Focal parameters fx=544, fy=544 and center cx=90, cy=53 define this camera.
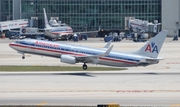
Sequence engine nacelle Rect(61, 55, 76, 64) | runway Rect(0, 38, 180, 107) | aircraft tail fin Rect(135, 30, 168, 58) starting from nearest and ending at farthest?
runway Rect(0, 38, 180, 107)
aircraft tail fin Rect(135, 30, 168, 58)
engine nacelle Rect(61, 55, 76, 64)

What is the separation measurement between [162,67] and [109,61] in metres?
9.89

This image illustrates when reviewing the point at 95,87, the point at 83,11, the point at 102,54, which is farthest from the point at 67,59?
the point at 83,11

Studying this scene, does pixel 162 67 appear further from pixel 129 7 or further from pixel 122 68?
pixel 129 7

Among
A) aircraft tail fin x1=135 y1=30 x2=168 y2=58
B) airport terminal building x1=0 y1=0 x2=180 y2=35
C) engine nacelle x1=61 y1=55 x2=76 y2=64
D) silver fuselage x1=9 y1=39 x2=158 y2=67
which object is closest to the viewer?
aircraft tail fin x1=135 y1=30 x2=168 y2=58

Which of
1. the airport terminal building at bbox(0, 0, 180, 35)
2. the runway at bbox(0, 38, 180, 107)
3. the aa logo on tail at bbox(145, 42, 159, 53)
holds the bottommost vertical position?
the runway at bbox(0, 38, 180, 107)

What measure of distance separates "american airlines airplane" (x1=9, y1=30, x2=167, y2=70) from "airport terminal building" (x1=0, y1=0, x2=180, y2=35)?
94404 millimetres

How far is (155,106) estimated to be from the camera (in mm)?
37750

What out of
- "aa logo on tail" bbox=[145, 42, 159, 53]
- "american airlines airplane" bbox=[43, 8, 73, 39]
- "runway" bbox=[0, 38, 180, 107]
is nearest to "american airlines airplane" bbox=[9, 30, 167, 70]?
"aa logo on tail" bbox=[145, 42, 159, 53]

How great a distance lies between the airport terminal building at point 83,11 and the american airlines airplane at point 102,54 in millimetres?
94404

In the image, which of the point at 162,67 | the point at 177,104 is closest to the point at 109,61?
the point at 162,67

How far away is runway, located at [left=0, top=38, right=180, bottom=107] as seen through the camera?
134 ft

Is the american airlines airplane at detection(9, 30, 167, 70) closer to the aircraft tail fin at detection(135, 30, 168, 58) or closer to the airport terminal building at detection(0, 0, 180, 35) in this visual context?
the aircraft tail fin at detection(135, 30, 168, 58)

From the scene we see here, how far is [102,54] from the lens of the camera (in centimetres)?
6181

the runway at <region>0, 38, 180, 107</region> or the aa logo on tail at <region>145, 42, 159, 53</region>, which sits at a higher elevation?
the aa logo on tail at <region>145, 42, 159, 53</region>
